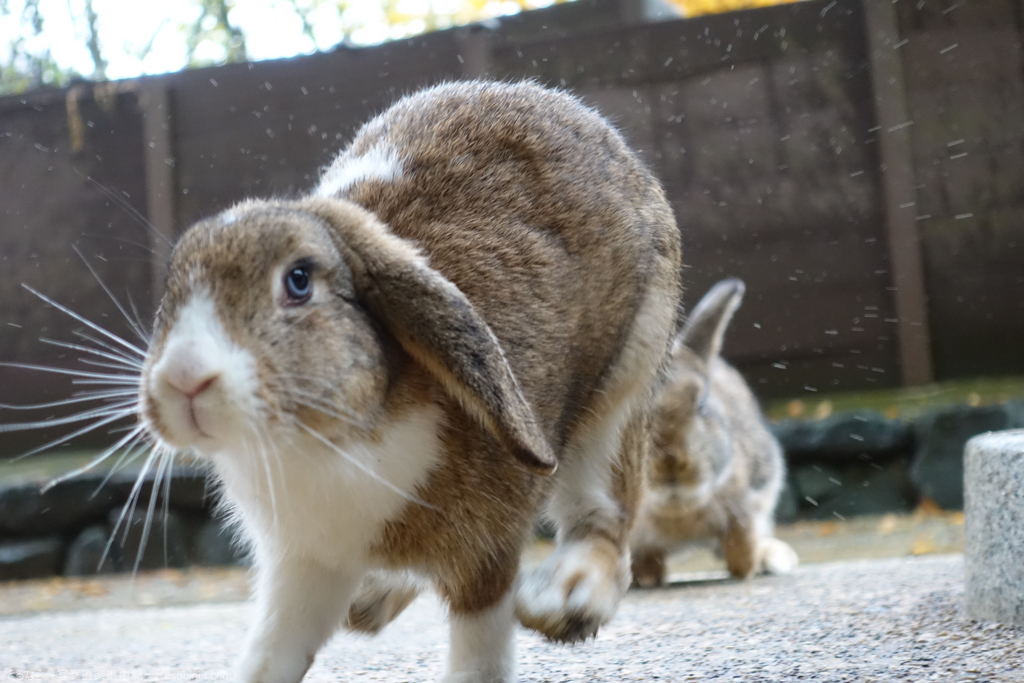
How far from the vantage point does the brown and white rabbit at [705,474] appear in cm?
408

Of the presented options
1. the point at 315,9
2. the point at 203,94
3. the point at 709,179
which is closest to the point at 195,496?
the point at 203,94

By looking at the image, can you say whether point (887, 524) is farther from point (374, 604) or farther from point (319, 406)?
point (319, 406)

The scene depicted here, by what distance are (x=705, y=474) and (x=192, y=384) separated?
113 inches

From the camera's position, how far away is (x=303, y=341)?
1665 mm

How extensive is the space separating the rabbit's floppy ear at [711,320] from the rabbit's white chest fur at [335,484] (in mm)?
2509

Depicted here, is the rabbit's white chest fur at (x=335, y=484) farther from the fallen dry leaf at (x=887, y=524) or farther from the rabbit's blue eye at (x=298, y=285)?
the fallen dry leaf at (x=887, y=524)

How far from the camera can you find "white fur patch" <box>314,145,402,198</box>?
86.1 inches

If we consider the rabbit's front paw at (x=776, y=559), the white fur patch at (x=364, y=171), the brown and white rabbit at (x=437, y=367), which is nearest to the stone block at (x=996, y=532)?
the brown and white rabbit at (x=437, y=367)

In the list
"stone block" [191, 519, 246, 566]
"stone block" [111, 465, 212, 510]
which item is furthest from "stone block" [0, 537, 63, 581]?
"stone block" [191, 519, 246, 566]

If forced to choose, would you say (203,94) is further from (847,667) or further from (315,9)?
(847,667)

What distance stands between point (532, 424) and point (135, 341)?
16.4ft

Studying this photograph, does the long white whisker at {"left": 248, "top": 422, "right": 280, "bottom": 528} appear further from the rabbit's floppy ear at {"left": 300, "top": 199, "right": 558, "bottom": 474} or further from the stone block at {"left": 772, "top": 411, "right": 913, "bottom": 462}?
the stone block at {"left": 772, "top": 411, "right": 913, "bottom": 462}

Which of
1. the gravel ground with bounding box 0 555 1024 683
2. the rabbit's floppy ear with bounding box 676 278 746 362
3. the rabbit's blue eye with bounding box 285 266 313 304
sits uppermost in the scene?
the rabbit's floppy ear with bounding box 676 278 746 362

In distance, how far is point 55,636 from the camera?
3529mm
